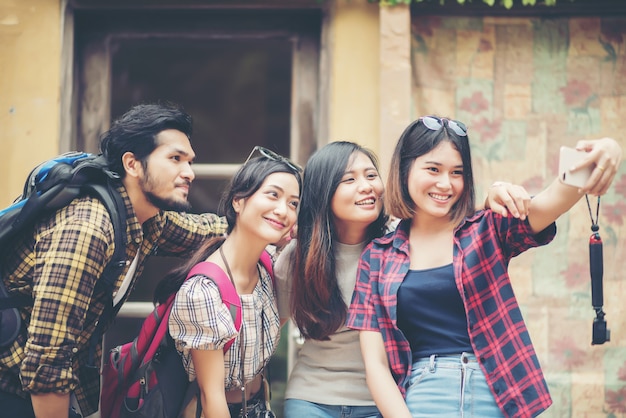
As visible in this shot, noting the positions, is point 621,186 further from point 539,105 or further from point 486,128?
point 486,128

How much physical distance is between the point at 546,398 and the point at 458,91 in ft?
5.64

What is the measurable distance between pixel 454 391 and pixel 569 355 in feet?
4.17

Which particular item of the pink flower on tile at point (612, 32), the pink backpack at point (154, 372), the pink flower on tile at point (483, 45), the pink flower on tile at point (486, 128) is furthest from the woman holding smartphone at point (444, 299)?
the pink flower on tile at point (612, 32)

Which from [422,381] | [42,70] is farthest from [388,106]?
[42,70]

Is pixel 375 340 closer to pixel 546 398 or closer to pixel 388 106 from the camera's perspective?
pixel 546 398

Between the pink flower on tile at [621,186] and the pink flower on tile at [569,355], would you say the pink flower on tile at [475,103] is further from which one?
the pink flower on tile at [569,355]

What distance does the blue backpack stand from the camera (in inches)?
105

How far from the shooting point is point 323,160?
2.99 m

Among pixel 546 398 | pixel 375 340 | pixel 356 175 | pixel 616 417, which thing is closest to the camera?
pixel 546 398

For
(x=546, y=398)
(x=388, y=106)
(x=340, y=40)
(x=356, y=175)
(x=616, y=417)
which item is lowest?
(x=616, y=417)

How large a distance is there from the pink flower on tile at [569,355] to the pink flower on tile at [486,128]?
103 centimetres

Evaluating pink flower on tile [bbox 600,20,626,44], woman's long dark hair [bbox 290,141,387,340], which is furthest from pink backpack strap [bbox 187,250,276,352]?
pink flower on tile [bbox 600,20,626,44]

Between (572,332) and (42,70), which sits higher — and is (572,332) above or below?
below

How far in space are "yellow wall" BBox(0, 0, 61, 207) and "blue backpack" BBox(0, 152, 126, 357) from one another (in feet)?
3.28
